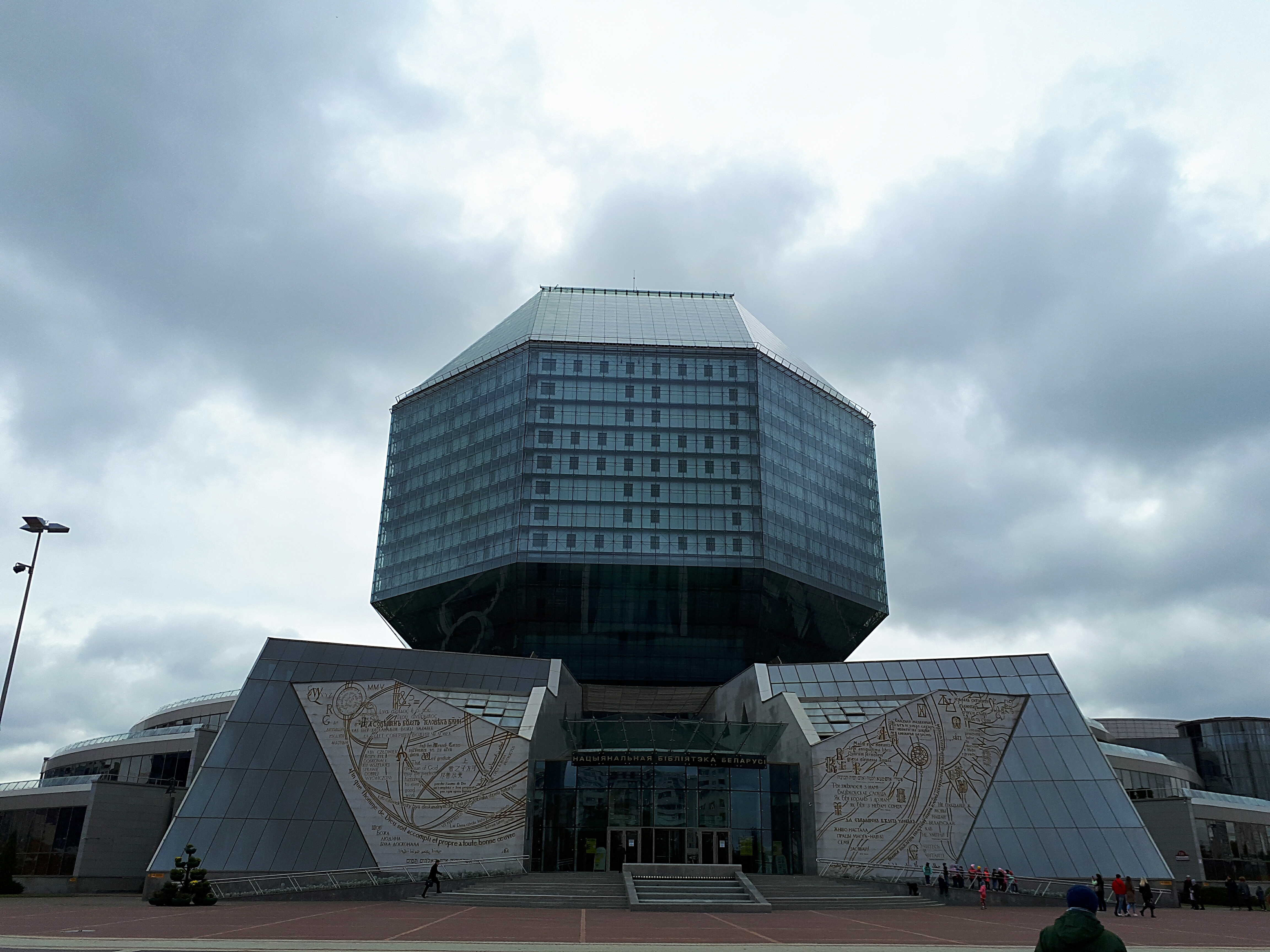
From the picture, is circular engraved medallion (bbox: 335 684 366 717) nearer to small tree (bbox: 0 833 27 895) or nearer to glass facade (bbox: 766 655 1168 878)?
small tree (bbox: 0 833 27 895)

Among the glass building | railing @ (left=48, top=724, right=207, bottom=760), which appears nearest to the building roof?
the glass building

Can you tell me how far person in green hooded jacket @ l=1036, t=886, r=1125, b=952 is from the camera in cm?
736

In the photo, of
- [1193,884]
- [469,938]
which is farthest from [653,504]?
[469,938]

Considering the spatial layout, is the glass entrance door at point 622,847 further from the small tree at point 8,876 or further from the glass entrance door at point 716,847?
the small tree at point 8,876

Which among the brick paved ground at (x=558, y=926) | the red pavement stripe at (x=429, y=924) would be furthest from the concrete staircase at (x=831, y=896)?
the red pavement stripe at (x=429, y=924)

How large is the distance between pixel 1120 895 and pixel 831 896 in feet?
38.3

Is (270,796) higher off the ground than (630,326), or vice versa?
(630,326)

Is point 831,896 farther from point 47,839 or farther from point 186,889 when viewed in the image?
point 47,839

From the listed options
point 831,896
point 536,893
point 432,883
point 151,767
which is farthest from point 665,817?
point 151,767

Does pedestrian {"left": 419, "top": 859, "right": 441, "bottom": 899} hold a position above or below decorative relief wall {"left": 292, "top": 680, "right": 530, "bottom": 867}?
below

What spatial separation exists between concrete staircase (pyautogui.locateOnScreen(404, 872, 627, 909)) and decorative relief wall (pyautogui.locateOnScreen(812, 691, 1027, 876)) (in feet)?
39.8

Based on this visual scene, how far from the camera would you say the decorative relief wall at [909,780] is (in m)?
47.1

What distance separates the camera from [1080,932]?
7500mm

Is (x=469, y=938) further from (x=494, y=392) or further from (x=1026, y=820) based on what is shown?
(x=494, y=392)
